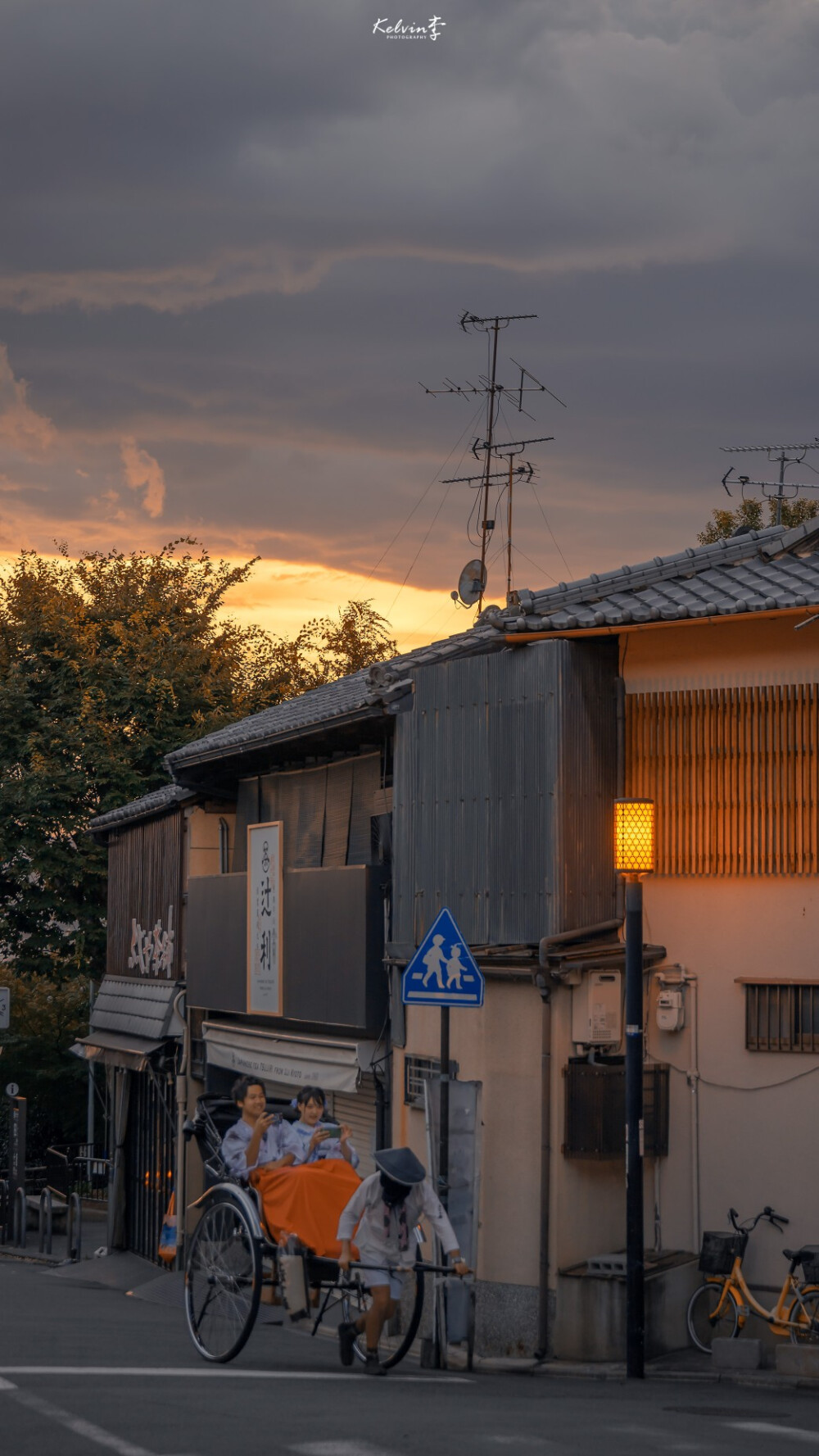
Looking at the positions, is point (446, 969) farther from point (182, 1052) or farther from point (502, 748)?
point (182, 1052)

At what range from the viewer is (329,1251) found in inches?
434

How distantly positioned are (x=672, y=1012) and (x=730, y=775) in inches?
83.8

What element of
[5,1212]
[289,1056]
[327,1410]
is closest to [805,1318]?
[327,1410]

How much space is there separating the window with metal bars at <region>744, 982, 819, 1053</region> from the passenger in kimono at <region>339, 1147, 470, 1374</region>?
4.27 metres

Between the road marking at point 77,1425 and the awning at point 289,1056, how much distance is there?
918 cm

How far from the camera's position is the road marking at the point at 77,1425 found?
24.1 ft

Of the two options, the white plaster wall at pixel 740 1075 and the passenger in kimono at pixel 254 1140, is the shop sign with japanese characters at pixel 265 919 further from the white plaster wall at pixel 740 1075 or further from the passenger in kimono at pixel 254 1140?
the passenger in kimono at pixel 254 1140

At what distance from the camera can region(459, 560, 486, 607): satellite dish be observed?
23.7m

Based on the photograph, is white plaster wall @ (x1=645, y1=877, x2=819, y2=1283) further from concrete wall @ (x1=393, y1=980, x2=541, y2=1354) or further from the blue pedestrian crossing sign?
the blue pedestrian crossing sign

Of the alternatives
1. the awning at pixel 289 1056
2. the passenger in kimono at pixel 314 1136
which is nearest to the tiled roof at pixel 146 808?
the awning at pixel 289 1056

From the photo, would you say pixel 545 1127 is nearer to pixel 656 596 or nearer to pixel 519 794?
pixel 519 794

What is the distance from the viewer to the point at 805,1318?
13.1 m

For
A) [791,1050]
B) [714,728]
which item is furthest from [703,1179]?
[714,728]

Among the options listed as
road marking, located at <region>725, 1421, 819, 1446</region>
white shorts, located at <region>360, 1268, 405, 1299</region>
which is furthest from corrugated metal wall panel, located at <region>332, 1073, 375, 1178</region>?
road marking, located at <region>725, 1421, 819, 1446</region>
